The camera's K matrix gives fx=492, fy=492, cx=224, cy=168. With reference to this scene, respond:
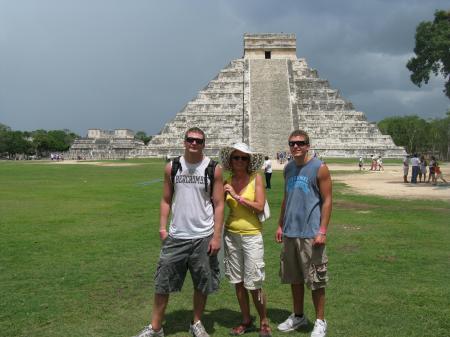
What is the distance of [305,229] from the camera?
4.37 metres

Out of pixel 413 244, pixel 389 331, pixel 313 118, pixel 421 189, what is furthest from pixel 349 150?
pixel 389 331

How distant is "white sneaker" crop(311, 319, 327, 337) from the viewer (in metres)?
4.20

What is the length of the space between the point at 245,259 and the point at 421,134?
3147 inches

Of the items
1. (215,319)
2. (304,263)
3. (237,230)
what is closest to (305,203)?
(304,263)

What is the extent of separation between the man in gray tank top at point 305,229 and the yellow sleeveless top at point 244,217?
33 cm

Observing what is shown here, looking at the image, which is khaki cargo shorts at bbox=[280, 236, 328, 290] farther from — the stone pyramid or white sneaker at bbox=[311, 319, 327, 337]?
the stone pyramid

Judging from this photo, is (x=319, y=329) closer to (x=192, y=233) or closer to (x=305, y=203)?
(x=305, y=203)

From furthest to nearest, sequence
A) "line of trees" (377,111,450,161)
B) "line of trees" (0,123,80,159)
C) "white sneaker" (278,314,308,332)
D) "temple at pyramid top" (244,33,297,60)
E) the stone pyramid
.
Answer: "line of trees" (0,123,80,159)
"line of trees" (377,111,450,161)
"temple at pyramid top" (244,33,297,60)
the stone pyramid
"white sneaker" (278,314,308,332)

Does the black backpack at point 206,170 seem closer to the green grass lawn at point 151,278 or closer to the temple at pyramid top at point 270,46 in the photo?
the green grass lawn at point 151,278

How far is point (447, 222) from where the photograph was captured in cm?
974

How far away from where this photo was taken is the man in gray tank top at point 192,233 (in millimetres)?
4293

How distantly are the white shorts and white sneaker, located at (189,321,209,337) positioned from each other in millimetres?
476

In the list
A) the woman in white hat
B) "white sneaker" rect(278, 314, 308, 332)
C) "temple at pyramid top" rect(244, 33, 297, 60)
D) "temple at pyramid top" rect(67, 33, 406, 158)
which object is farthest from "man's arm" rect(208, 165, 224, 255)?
"temple at pyramid top" rect(244, 33, 297, 60)

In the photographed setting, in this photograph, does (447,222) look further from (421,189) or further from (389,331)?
(421,189)
